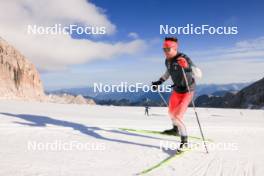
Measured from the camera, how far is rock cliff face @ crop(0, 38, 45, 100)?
110m

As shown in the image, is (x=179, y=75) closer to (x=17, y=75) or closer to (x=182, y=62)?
(x=182, y=62)

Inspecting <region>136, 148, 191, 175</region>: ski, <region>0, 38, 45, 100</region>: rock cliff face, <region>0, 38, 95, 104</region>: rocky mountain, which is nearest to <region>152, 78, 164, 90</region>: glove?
<region>136, 148, 191, 175</region>: ski

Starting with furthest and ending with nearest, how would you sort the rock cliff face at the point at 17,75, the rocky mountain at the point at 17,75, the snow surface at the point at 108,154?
the rock cliff face at the point at 17,75 < the rocky mountain at the point at 17,75 < the snow surface at the point at 108,154

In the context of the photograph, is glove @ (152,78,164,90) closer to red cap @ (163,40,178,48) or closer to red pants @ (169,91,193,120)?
red pants @ (169,91,193,120)

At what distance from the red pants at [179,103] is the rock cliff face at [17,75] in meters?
100

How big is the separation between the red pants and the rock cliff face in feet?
329

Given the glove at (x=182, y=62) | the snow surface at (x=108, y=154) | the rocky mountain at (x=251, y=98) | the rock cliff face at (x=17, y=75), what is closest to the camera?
the snow surface at (x=108, y=154)

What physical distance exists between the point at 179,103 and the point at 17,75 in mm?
117195

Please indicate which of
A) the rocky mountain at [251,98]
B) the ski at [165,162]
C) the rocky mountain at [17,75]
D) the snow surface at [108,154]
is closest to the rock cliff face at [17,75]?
the rocky mountain at [17,75]

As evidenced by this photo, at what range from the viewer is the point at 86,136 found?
28.9 feet

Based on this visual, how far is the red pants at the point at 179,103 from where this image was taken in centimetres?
826

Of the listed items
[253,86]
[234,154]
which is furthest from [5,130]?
[253,86]

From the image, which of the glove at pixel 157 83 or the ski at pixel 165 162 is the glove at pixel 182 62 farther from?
the ski at pixel 165 162

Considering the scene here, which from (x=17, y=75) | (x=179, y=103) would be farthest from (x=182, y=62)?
(x=17, y=75)
